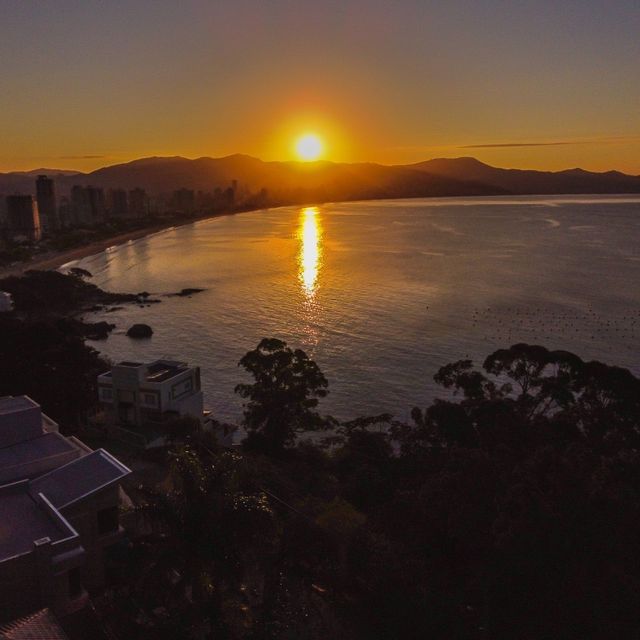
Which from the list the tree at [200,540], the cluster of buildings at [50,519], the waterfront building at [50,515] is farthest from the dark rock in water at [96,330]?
the tree at [200,540]

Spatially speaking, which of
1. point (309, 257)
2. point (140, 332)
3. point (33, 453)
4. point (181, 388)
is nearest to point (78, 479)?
point (33, 453)

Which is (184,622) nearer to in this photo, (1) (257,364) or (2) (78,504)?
(2) (78,504)

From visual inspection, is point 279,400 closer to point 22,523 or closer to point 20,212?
point 22,523

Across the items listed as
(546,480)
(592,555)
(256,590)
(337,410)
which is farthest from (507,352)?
(256,590)

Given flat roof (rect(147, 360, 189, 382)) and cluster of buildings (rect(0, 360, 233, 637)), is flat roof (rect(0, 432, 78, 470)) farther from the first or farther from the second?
flat roof (rect(147, 360, 189, 382))

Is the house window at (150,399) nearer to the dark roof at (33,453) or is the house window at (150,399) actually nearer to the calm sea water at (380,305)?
the calm sea water at (380,305)

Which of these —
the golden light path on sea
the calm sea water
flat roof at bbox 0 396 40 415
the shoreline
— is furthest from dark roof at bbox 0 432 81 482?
the shoreline
